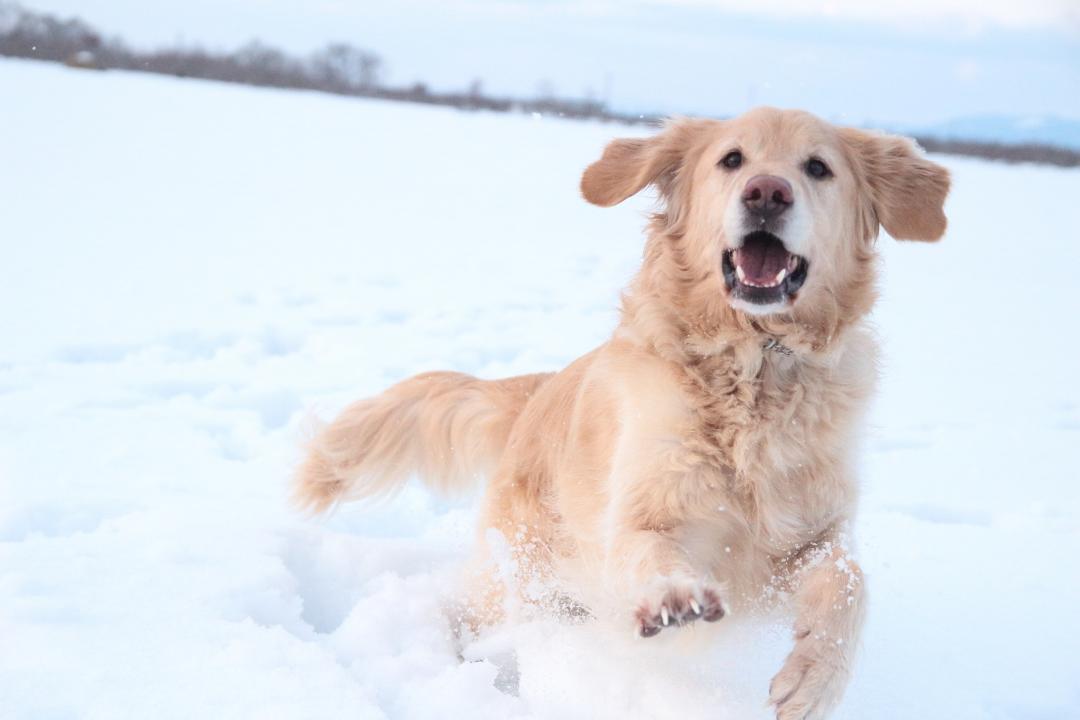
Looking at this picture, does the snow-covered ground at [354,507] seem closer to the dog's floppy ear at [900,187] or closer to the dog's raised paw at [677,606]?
the dog's raised paw at [677,606]

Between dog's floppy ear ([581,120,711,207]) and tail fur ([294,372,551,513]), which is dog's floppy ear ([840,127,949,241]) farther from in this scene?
tail fur ([294,372,551,513])

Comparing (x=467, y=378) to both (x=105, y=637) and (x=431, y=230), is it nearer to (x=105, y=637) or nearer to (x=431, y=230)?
(x=105, y=637)

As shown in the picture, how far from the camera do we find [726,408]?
3.00 meters

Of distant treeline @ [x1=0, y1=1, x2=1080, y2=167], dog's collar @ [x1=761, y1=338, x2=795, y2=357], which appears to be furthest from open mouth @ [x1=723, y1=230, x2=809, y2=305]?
distant treeline @ [x1=0, y1=1, x2=1080, y2=167]

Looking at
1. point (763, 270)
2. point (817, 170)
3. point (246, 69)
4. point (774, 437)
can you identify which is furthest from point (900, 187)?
point (246, 69)

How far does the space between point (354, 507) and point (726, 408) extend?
180cm

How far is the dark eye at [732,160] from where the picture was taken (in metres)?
3.27

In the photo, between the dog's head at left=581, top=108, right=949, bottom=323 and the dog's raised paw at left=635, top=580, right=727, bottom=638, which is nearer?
the dog's raised paw at left=635, top=580, right=727, bottom=638

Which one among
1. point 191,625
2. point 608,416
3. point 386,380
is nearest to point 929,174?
point 608,416

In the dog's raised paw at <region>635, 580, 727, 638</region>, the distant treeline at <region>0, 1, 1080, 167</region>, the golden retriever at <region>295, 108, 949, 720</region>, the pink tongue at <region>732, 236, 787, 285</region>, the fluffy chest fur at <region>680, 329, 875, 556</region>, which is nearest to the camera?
the dog's raised paw at <region>635, 580, 727, 638</region>

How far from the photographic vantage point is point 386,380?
5.77 metres

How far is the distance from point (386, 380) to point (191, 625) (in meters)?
2.96

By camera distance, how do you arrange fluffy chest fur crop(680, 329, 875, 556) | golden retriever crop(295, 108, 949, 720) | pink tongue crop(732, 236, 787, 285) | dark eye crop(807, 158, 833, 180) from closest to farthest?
golden retriever crop(295, 108, 949, 720) < fluffy chest fur crop(680, 329, 875, 556) < pink tongue crop(732, 236, 787, 285) < dark eye crop(807, 158, 833, 180)

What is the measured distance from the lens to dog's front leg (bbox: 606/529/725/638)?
8.32ft
